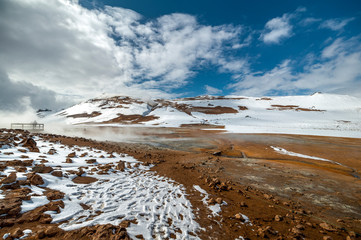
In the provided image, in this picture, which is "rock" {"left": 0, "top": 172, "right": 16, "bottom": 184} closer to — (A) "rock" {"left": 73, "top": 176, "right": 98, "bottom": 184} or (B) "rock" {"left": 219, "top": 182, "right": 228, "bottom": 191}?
(A) "rock" {"left": 73, "top": 176, "right": 98, "bottom": 184}

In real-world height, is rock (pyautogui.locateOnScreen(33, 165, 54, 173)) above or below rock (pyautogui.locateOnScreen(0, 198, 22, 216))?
above

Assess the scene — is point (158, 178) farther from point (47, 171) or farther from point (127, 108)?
point (127, 108)

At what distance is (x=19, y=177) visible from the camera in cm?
536

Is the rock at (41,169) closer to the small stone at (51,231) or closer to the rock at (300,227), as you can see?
the small stone at (51,231)

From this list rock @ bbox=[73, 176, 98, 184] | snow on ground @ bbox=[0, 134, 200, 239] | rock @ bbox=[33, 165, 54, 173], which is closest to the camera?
snow on ground @ bbox=[0, 134, 200, 239]

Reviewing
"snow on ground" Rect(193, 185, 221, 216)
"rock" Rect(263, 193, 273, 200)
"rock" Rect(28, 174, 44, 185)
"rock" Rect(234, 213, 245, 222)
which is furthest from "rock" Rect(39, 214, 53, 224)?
"rock" Rect(263, 193, 273, 200)

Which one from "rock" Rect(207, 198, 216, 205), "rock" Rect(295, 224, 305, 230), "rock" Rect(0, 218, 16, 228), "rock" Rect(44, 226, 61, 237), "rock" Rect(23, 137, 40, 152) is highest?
"rock" Rect(23, 137, 40, 152)

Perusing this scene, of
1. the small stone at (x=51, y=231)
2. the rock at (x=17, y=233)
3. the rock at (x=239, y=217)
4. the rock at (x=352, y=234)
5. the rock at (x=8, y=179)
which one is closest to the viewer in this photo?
the rock at (x=17, y=233)

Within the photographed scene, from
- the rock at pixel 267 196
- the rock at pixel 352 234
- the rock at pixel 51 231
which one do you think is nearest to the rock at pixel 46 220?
the rock at pixel 51 231

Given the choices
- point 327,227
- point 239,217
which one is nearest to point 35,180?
point 239,217

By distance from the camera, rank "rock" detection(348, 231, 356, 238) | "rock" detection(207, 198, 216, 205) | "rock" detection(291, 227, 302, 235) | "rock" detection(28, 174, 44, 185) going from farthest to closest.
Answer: "rock" detection(207, 198, 216, 205) < "rock" detection(28, 174, 44, 185) < "rock" detection(348, 231, 356, 238) < "rock" detection(291, 227, 302, 235)

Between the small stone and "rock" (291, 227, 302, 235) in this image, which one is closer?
the small stone

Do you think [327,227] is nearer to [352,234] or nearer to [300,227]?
[352,234]

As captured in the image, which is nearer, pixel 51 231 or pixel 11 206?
pixel 51 231
